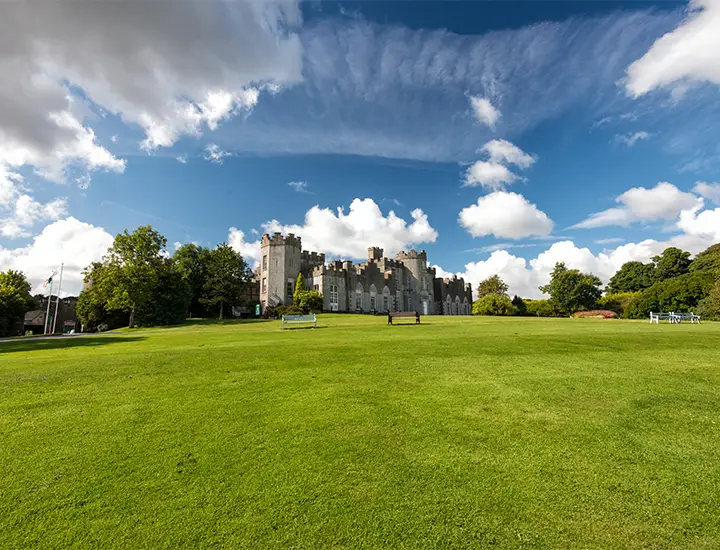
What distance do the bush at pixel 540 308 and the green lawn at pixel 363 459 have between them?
61849 mm

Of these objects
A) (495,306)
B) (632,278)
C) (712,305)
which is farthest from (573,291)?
(632,278)

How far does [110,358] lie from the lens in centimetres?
1075

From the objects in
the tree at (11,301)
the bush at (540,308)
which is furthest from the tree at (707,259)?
the tree at (11,301)

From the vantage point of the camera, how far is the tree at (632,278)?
7612 centimetres

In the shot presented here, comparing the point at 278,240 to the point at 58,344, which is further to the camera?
the point at 278,240

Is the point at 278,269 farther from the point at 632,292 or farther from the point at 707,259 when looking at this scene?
the point at 707,259

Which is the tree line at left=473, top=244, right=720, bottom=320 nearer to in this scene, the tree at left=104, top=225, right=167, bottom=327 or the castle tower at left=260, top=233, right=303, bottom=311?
the castle tower at left=260, top=233, right=303, bottom=311

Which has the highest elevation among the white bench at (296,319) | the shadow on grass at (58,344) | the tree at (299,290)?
the tree at (299,290)

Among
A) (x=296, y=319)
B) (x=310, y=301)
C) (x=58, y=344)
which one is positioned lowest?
(x=58, y=344)

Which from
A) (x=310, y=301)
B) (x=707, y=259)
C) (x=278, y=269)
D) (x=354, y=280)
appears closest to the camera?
(x=310, y=301)

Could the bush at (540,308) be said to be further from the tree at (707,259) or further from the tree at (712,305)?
the tree at (712,305)

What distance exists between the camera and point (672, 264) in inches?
2872

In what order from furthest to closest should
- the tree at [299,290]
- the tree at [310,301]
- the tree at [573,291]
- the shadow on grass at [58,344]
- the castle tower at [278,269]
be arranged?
1. the tree at [573,291]
2. the castle tower at [278,269]
3. the tree at [299,290]
4. the tree at [310,301]
5. the shadow on grass at [58,344]

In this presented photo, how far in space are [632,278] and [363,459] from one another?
9524cm
